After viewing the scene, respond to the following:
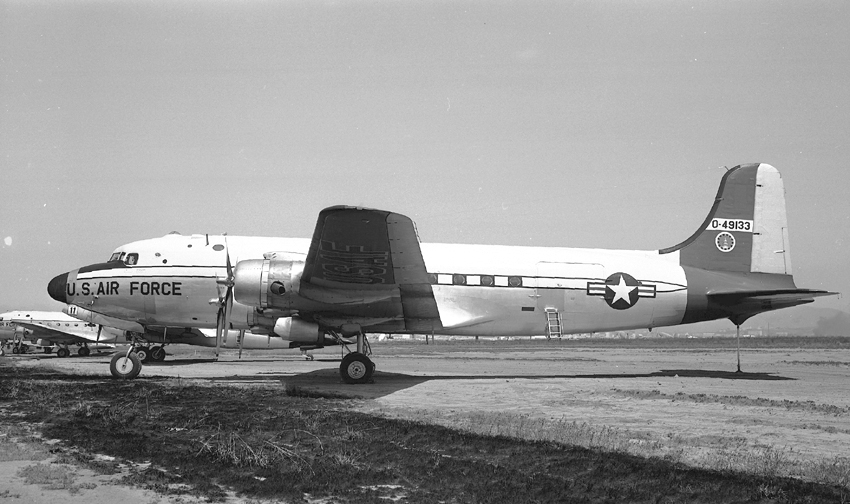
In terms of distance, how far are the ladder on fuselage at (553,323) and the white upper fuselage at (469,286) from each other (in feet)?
0.34

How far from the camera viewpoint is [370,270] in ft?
44.6

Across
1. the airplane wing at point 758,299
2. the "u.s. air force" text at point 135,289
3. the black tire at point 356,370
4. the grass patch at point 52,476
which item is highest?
the "u.s. air force" text at point 135,289

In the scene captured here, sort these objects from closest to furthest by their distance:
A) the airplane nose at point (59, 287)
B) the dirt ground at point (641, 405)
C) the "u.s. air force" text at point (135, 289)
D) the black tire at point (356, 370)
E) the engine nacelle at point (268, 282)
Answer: the dirt ground at point (641, 405)
the engine nacelle at point (268, 282)
the black tire at point (356, 370)
the "u.s. air force" text at point (135, 289)
the airplane nose at point (59, 287)

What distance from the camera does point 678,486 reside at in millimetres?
5637

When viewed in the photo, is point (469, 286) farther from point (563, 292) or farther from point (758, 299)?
point (758, 299)

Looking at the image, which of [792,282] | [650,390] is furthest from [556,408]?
[792,282]

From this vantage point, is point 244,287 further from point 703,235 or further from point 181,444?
point 703,235

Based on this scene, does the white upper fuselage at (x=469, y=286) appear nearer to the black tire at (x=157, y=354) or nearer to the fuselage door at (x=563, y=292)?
the fuselage door at (x=563, y=292)

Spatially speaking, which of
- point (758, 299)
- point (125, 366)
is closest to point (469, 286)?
point (758, 299)

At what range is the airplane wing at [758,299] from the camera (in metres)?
16.4

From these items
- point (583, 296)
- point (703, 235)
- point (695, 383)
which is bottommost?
point (695, 383)

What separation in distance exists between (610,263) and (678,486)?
1215 cm

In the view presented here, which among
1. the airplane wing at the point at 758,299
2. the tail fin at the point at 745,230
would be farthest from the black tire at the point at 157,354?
the airplane wing at the point at 758,299

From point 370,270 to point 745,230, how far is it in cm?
1125
